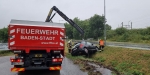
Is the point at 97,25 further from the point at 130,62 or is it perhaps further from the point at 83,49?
the point at 130,62

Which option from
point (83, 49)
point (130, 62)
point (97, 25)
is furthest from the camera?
point (97, 25)

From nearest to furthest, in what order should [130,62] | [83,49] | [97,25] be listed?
[130,62], [83,49], [97,25]

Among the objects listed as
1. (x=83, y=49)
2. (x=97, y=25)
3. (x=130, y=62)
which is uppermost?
(x=97, y=25)

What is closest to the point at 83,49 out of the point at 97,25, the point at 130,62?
the point at 130,62

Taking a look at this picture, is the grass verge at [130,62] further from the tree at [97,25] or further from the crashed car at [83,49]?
the tree at [97,25]

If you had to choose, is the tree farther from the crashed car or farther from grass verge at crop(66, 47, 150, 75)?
grass verge at crop(66, 47, 150, 75)

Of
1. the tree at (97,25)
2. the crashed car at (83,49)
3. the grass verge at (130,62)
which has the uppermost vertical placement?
the tree at (97,25)

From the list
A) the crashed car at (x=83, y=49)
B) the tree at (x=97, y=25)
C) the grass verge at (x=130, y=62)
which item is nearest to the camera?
the grass verge at (x=130, y=62)

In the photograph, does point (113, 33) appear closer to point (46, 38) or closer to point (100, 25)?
point (100, 25)

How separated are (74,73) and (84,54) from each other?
7.84 meters

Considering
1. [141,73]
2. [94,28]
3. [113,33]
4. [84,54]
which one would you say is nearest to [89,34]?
[94,28]

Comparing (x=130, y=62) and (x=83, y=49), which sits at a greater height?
(x=83, y=49)

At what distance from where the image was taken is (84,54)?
1750cm

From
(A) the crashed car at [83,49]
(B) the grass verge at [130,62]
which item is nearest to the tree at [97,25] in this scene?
(A) the crashed car at [83,49]
